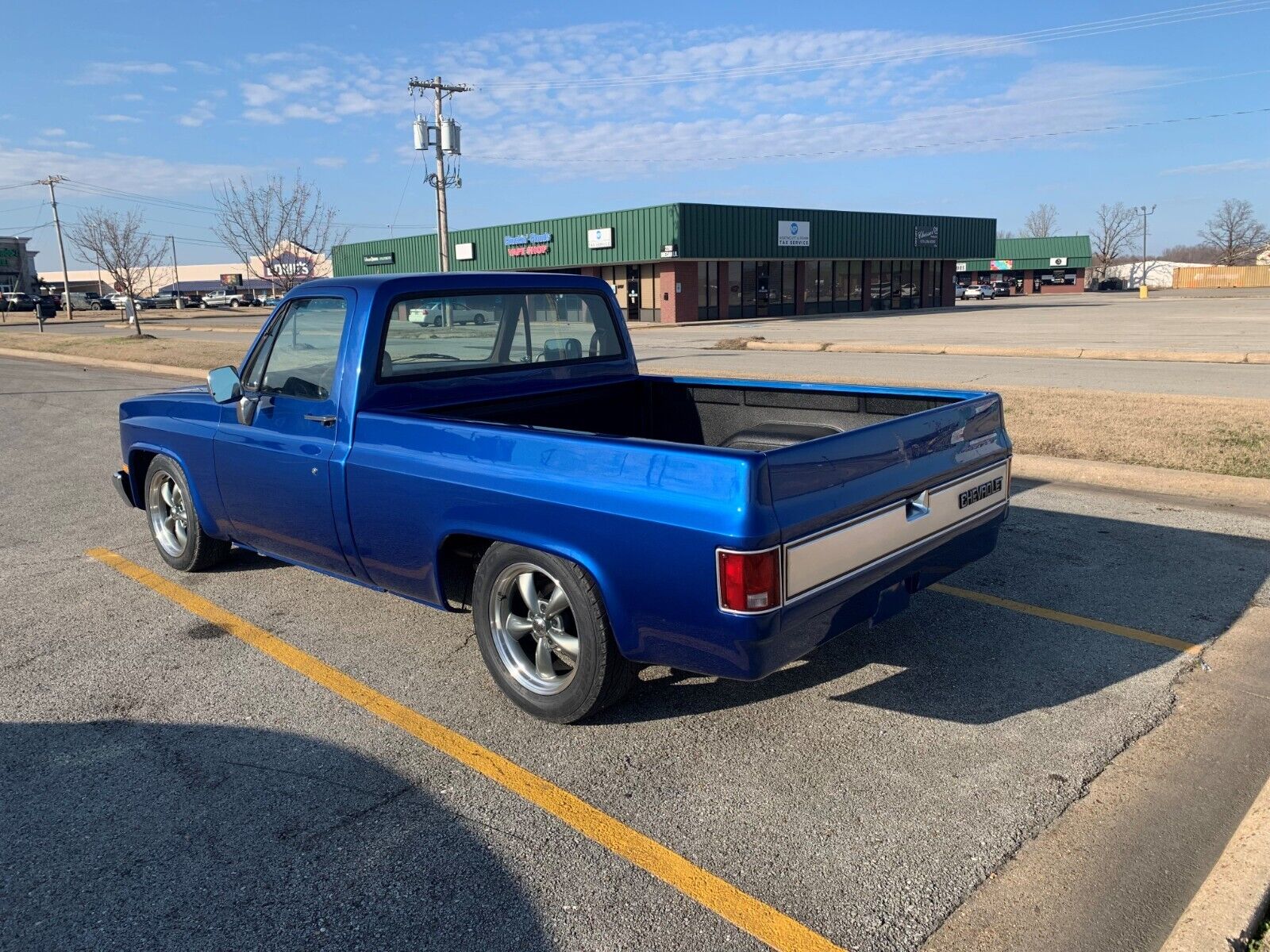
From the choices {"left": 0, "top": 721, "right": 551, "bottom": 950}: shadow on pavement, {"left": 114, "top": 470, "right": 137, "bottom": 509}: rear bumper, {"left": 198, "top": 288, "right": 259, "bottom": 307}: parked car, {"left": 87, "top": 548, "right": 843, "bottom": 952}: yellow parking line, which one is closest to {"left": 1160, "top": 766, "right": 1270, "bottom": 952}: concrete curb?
{"left": 87, "top": 548, "right": 843, "bottom": 952}: yellow parking line

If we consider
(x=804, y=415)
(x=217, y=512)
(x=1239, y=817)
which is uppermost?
(x=804, y=415)

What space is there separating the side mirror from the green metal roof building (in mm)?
87537

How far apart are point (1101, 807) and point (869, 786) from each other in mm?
739

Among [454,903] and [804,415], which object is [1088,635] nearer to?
[804,415]

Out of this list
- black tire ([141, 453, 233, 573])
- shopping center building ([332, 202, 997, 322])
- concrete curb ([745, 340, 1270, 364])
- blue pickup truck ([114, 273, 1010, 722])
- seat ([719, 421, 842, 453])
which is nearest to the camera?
blue pickup truck ([114, 273, 1010, 722])

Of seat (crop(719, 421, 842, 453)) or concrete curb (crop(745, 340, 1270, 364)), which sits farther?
concrete curb (crop(745, 340, 1270, 364))

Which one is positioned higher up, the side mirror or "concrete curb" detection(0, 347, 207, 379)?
the side mirror

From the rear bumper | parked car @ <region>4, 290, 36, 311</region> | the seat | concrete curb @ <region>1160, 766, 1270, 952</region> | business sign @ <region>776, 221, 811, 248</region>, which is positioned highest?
business sign @ <region>776, 221, 811, 248</region>

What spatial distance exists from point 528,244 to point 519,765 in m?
48.7

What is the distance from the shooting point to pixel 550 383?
203 inches

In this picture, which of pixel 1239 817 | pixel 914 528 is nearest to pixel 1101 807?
pixel 1239 817

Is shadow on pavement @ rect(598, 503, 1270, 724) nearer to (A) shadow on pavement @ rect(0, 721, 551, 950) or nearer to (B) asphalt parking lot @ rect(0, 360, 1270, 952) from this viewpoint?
(B) asphalt parking lot @ rect(0, 360, 1270, 952)

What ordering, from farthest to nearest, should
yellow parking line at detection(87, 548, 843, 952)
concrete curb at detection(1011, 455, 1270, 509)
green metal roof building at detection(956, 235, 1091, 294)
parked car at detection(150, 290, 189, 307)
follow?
green metal roof building at detection(956, 235, 1091, 294)
parked car at detection(150, 290, 189, 307)
concrete curb at detection(1011, 455, 1270, 509)
yellow parking line at detection(87, 548, 843, 952)

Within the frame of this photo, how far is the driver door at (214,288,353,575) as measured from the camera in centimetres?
446
